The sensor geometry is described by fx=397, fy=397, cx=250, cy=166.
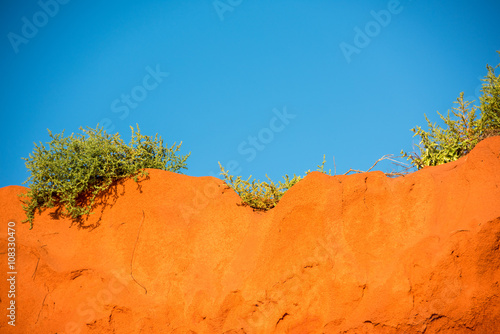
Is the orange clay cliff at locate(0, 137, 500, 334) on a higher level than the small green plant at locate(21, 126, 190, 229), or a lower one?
lower

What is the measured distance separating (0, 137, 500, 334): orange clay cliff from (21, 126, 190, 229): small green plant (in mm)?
211

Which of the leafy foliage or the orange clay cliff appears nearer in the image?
the orange clay cliff

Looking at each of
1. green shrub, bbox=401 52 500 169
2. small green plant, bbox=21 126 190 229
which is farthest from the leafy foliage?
small green plant, bbox=21 126 190 229

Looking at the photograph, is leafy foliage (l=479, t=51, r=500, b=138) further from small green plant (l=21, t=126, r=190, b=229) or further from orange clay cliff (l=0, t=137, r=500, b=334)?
small green plant (l=21, t=126, r=190, b=229)

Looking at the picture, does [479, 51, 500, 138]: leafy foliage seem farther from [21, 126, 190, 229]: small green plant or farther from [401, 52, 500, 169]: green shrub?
[21, 126, 190, 229]: small green plant

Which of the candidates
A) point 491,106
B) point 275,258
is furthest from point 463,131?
point 275,258

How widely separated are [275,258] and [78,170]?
→ 3457 millimetres

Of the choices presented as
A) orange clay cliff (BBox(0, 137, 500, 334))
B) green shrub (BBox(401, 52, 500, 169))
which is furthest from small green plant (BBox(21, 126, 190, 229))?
green shrub (BBox(401, 52, 500, 169))

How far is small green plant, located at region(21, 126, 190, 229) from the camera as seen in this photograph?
629 centimetres

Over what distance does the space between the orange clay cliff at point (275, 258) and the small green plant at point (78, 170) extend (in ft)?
0.69

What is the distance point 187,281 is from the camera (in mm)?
5656

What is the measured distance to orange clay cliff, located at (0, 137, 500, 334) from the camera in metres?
4.96

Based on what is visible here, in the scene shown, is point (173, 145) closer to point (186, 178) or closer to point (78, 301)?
point (186, 178)

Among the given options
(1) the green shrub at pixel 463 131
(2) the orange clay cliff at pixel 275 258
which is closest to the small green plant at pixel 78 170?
(2) the orange clay cliff at pixel 275 258
